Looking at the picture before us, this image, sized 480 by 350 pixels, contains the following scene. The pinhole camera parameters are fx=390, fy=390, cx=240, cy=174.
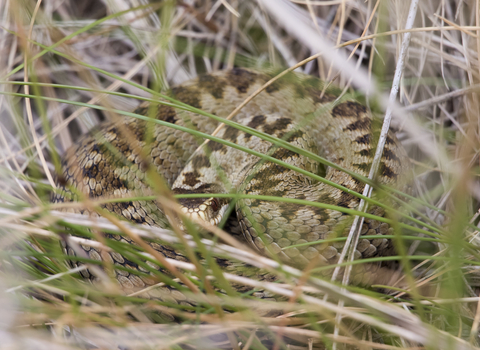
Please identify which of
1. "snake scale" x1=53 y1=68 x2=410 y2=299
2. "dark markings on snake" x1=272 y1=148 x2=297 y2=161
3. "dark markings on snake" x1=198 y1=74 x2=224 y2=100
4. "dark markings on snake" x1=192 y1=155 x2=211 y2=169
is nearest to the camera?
"snake scale" x1=53 y1=68 x2=410 y2=299

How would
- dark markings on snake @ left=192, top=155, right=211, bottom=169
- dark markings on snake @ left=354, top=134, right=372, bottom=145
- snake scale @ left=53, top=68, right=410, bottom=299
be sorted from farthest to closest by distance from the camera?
dark markings on snake @ left=192, top=155, right=211, bottom=169 < dark markings on snake @ left=354, top=134, right=372, bottom=145 < snake scale @ left=53, top=68, right=410, bottom=299

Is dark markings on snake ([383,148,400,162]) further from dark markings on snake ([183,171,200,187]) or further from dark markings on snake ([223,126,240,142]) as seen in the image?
dark markings on snake ([183,171,200,187])

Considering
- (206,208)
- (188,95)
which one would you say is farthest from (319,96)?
(206,208)

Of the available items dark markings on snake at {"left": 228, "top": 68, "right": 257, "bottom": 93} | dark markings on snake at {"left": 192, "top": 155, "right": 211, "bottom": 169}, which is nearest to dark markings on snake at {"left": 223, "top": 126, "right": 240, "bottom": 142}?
dark markings on snake at {"left": 192, "top": 155, "right": 211, "bottom": 169}

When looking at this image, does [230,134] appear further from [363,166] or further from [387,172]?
[387,172]

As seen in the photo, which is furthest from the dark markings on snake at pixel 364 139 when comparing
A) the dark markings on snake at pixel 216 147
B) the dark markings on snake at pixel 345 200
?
the dark markings on snake at pixel 216 147

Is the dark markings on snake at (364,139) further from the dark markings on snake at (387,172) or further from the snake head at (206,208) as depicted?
the snake head at (206,208)

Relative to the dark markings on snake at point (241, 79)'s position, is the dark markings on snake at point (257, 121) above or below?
→ below
